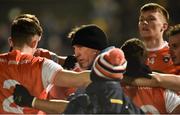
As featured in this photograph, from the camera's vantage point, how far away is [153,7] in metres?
7.04

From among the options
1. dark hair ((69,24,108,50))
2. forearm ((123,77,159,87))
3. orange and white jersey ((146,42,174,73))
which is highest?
dark hair ((69,24,108,50))

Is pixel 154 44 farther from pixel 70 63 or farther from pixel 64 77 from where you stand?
pixel 64 77

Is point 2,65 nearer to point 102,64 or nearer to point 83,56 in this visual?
point 83,56

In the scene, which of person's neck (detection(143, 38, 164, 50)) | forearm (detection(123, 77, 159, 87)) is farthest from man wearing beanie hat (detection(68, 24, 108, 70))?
person's neck (detection(143, 38, 164, 50))

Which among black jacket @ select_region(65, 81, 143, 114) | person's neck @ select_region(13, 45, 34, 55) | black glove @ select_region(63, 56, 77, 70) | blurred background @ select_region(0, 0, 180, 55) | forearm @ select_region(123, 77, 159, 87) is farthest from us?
blurred background @ select_region(0, 0, 180, 55)

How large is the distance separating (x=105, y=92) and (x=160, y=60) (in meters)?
2.35

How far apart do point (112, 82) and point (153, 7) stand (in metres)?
2.65

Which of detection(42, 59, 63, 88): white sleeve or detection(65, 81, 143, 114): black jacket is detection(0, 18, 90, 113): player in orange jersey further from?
detection(65, 81, 143, 114): black jacket

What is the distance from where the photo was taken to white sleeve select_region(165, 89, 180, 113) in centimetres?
540

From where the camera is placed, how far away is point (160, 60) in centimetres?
677

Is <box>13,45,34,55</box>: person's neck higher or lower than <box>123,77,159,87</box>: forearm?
higher

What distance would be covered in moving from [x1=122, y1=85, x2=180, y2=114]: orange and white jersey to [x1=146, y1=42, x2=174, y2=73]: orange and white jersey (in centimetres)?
106

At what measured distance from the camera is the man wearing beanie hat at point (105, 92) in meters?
4.48

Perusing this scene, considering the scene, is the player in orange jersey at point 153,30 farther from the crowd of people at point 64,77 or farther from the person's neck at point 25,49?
the person's neck at point 25,49
